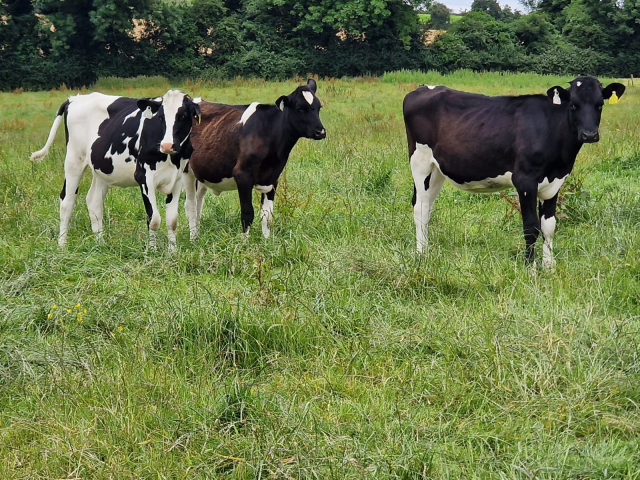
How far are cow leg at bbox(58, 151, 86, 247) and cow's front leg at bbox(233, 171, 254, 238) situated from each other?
1.81 m

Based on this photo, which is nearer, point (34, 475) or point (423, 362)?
point (34, 475)

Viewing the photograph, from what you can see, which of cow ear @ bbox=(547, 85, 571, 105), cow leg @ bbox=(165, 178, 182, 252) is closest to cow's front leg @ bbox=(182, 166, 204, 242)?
cow leg @ bbox=(165, 178, 182, 252)

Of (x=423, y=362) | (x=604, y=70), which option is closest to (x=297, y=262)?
(x=423, y=362)

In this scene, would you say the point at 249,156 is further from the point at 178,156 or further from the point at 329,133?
the point at 329,133

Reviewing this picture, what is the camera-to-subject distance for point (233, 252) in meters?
6.54

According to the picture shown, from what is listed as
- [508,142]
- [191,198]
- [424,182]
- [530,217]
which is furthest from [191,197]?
[530,217]

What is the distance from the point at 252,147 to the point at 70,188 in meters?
2.07

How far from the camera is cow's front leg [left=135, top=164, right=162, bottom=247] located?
720 centimetres

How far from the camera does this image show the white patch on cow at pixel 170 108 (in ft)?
23.2

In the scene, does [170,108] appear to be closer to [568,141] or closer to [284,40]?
[568,141]

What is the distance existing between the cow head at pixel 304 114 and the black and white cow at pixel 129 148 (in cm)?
99

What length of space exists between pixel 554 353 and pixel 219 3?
135ft

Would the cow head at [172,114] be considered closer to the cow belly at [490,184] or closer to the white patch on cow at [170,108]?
the white patch on cow at [170,108]

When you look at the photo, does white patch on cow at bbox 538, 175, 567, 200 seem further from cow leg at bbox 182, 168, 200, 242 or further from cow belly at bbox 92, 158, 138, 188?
cow belly at bbox 92, 158, 138, 188
